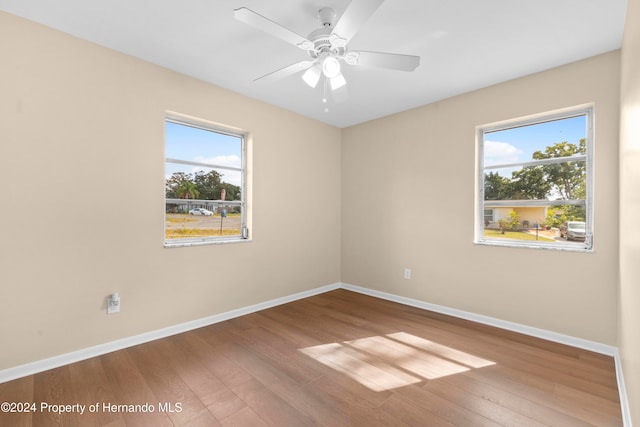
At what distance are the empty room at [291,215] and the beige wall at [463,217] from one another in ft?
0.07

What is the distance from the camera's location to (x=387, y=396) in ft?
6.23

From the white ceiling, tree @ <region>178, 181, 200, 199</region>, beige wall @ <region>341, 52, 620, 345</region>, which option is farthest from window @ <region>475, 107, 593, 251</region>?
tree @ <region>178, 181, 200, 199</region>

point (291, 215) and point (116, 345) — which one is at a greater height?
point (291, 215)

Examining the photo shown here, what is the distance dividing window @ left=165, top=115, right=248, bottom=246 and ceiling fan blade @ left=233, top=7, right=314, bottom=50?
1696mm

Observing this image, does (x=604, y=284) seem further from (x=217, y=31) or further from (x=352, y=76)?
(x=217, y=31)

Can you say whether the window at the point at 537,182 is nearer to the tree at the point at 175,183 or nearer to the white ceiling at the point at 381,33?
the white ceiling at the point at 381,33

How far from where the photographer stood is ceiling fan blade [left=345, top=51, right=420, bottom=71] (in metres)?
1.96

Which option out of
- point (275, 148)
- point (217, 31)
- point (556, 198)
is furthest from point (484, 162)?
point (217, 31)

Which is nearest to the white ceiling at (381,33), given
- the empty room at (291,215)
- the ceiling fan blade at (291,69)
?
the empty room at (291,215)

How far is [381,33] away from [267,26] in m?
0.99

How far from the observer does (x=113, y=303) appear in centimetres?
244

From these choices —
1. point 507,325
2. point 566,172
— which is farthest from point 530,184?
point 507,325

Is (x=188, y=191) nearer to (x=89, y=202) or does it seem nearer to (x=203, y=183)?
(x=203, y=183)

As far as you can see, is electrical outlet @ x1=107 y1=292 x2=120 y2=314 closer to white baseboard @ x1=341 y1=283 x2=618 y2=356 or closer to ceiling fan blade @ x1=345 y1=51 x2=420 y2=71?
ceiling fan blade @ x1=345 y1=51 x2=420 y2=71
